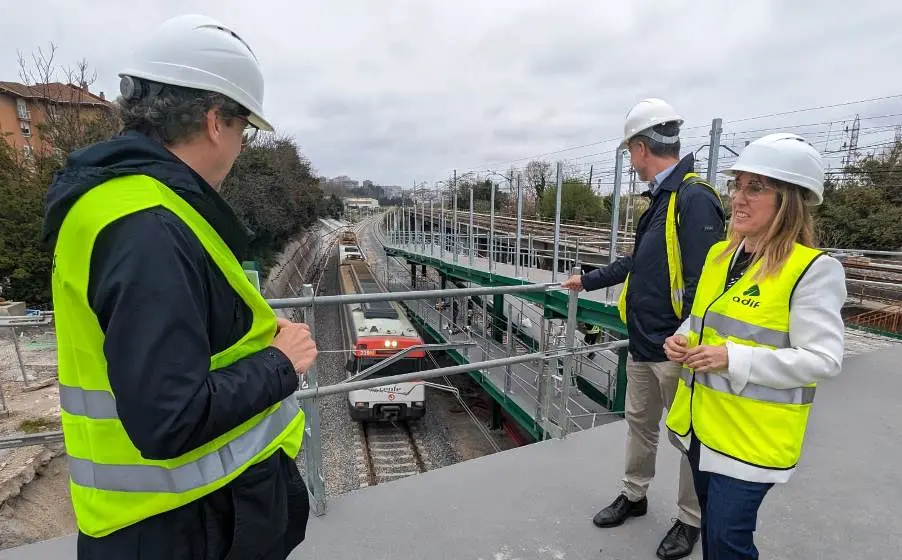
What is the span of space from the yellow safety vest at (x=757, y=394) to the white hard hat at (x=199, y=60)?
4.89 feet

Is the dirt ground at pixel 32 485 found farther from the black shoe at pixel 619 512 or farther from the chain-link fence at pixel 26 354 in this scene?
the black shoe at pixel 619 512

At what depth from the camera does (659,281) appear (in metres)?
2.03

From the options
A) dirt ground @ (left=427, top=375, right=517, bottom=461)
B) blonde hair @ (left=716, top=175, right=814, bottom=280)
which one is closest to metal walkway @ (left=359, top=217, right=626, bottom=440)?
dirt ground @ (left=427, top=375, right=517, bottom=461)

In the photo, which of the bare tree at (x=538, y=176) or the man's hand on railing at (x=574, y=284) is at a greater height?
the bare tree at (x=538, y=176)

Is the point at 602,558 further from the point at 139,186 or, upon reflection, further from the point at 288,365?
the point at 139,186

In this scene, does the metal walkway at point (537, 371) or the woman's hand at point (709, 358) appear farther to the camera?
the metal walkway at point (537, 371)

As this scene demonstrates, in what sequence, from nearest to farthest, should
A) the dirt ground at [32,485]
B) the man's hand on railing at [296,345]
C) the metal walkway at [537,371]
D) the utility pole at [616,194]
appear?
the man's hand on railing at [296,345] → the dirt ground at [32,485] → the utility pole at [616,194] → the metal walkway at [537,371]

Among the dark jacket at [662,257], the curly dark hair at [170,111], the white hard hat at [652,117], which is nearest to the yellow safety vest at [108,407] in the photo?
the curly dark hair at [170,111]

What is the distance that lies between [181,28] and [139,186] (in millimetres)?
401

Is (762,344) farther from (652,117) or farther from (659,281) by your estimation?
(652,117)

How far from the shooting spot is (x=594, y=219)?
24281 millimetres

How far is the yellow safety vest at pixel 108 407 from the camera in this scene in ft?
2.62

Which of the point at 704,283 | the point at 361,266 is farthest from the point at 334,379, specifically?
the point at 704,283

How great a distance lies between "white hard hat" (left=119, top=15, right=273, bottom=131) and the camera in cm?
92
